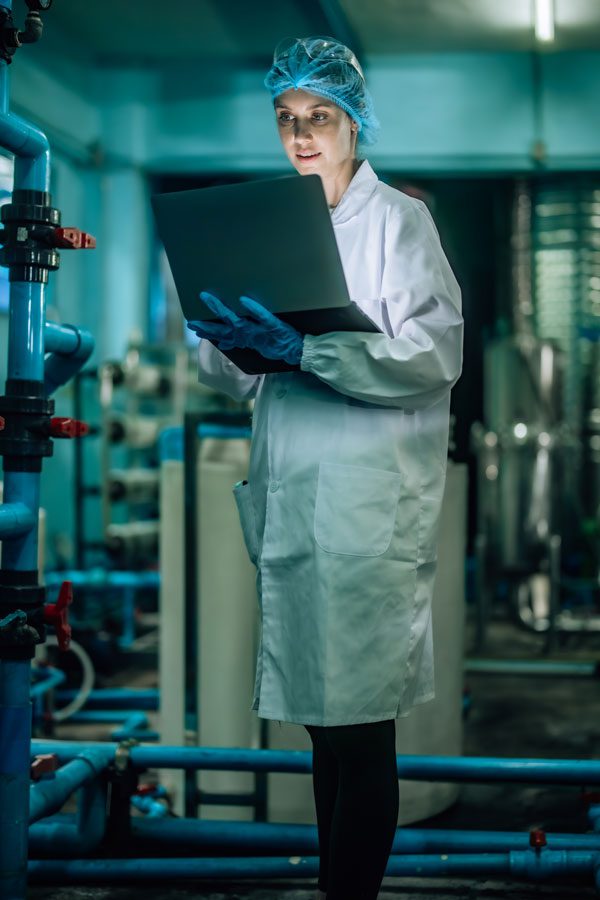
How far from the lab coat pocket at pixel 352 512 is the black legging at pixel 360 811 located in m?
0.24

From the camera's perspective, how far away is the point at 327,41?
4.93 ft

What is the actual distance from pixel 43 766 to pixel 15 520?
47cm

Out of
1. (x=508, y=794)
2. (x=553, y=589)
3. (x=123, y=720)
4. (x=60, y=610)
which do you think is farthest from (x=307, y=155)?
(x=553, y=589)

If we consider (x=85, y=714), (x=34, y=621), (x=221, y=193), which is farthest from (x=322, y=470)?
(x=85, y=714)

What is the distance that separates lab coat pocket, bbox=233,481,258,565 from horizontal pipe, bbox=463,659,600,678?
2.55 meters

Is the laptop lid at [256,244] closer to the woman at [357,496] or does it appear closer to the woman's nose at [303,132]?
the woman at [357,496]

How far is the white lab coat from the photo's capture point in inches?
52.2

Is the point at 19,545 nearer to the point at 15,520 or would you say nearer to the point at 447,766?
the point at 15,520

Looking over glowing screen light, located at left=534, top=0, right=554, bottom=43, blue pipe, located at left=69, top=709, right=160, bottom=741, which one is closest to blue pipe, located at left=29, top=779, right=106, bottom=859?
blue pipe, located at left=69, top=709, right=160, bottom=741

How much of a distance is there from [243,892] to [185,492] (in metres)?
0.81

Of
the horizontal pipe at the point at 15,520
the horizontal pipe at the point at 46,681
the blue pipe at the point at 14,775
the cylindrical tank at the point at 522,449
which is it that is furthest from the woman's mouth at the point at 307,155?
the cylindrical tank at the point at 522,449

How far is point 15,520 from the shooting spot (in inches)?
62.1

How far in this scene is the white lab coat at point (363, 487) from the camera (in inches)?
52.2

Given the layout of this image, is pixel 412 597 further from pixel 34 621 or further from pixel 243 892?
pixel 243 892
